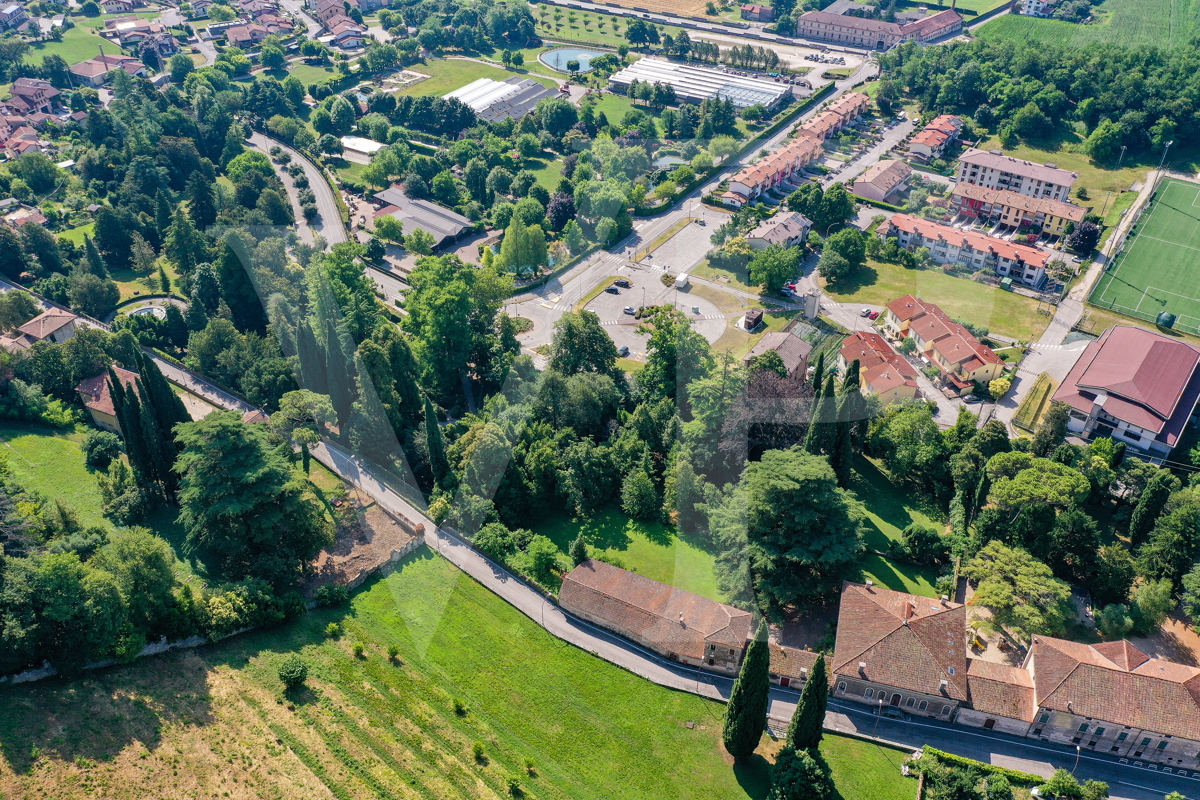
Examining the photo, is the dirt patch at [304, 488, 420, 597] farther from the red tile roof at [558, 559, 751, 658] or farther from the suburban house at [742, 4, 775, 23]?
the suburban house at [742, 4, 775, 23]

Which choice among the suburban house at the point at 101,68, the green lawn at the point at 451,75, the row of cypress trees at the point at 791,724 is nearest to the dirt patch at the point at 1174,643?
the row of cypress trees at the point at 791,724

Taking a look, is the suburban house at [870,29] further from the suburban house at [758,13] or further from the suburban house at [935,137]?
the suburban house at [935,137]

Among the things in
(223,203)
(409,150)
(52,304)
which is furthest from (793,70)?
(52,304)

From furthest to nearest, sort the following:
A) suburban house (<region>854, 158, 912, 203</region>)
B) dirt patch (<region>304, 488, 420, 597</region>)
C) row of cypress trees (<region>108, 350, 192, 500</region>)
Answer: suburban house (<region>854, 158, 912, 203</region>) → row of cypress trees (<region>108, 350, 192, 500</region>) → dirt patch (<region>304, 488, 420, 597</region>)

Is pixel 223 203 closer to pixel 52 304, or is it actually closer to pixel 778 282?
pixel 52 304

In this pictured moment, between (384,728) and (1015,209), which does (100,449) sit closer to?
(384,728)

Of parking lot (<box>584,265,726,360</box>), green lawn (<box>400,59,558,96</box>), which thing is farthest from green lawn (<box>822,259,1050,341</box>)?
green lawn (<box>400,59,558,96</box>)
